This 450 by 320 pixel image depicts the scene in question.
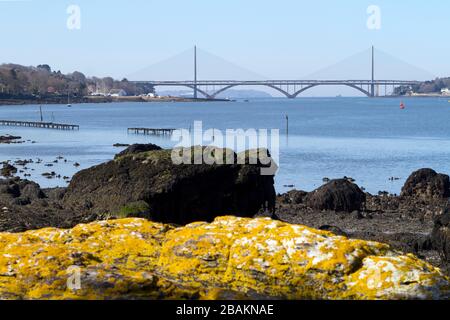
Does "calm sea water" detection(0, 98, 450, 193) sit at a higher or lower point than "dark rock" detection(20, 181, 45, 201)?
lower

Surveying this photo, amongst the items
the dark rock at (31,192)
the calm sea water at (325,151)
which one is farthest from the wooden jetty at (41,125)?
the dark rock at (31,192)

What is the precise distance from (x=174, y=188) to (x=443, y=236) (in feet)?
20.2

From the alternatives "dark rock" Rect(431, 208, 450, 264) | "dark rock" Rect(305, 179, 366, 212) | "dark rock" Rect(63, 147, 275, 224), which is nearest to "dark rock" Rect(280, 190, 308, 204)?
"dark rock" Rect(305, 179, 366, 212)

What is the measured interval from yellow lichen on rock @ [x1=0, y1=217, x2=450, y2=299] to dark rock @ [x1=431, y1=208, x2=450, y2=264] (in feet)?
37.2

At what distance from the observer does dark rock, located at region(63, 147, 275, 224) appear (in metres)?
17.2

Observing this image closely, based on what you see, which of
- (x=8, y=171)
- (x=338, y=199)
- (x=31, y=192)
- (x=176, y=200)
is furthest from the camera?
(x=8, y=171)

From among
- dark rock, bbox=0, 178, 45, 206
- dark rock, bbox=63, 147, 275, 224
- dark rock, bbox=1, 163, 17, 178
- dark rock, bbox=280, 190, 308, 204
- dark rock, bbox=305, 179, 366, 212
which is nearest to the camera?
dark rock, bbox=63, 147, 275, 224

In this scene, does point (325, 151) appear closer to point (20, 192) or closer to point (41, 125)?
point (20, 192)

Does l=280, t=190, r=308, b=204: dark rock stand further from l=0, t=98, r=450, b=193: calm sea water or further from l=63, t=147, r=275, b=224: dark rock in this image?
l=63, t=147, r=275, b=224: dark rock

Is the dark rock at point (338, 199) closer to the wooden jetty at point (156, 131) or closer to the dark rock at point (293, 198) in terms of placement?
the dark rock at point (293, 198)

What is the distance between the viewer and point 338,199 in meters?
27.9

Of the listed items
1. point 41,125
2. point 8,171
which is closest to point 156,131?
point 41,125

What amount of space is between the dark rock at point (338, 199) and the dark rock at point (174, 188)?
8.18 m

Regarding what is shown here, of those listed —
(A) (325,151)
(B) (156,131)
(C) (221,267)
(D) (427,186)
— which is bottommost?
(A) (325,151)
